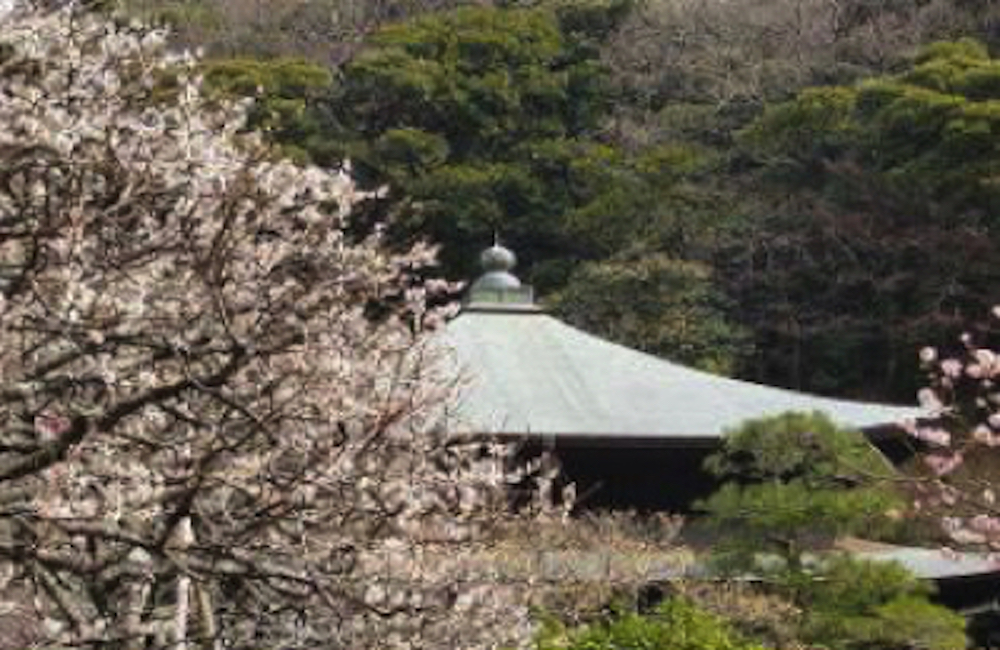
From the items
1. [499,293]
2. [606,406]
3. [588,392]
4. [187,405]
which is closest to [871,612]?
[606,406]

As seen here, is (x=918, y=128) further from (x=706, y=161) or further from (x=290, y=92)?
(x=290, y=92)

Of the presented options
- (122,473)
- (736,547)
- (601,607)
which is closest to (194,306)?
(122,473)

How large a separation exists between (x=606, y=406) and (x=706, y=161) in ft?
58.8

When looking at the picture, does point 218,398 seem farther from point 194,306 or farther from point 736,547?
point 736,547

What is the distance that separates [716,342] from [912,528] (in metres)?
14.0

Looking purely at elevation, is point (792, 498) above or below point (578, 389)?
below

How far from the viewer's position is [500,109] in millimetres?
36062

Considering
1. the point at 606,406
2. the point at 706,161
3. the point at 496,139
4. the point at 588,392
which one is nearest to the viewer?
the point at 606,406

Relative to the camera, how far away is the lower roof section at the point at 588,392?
1653cm

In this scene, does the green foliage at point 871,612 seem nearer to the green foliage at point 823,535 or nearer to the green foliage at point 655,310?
the green foliage at point 823,535

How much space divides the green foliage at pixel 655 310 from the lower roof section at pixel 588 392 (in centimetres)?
950

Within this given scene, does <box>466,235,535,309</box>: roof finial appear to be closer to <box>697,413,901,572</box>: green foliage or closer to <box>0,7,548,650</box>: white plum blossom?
<box>697,413,901,572</box>: green foliage

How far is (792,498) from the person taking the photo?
12773 millimetres

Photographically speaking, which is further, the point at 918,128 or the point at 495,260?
the point at 918,128
